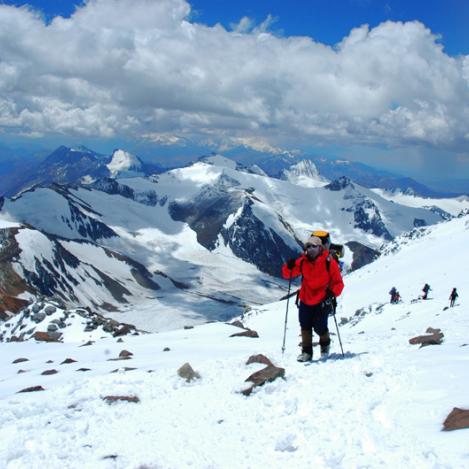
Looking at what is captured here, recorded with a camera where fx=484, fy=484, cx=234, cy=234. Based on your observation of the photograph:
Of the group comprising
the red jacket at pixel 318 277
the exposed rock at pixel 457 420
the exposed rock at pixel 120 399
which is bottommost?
the exposed rock at pixel 120 399

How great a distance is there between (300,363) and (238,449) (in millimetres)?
6024

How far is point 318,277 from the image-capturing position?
1304 centimetres

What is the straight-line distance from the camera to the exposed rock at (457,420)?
6867 millimetres

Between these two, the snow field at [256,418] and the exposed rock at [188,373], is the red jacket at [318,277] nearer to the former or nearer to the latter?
the snow field at [256,418]

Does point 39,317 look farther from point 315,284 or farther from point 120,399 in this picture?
point 315,284

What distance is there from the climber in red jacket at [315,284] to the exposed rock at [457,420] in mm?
5477

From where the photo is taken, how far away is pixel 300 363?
13258 mm

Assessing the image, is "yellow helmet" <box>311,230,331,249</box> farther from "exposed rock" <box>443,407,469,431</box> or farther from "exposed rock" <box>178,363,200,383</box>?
"exposed rock" <box>443,407,469,431</box>

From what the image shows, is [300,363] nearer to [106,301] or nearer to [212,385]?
[212,385]

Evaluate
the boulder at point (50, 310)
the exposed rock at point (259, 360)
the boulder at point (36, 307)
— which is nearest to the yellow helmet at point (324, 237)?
the exposed rock at point (259, 360)

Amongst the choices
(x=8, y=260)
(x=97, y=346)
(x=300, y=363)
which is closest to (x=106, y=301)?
(x=8, y=260)

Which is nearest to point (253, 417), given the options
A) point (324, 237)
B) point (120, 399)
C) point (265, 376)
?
point (265, 376)

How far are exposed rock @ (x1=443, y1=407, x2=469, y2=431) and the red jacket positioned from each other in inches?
228

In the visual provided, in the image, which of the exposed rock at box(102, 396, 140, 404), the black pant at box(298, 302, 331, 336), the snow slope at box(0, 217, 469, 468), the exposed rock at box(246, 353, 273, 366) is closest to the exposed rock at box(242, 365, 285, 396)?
the snow slope at box(0, 217, 469, 468)
